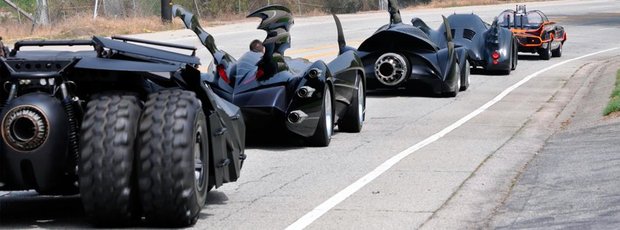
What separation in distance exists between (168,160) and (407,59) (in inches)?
520

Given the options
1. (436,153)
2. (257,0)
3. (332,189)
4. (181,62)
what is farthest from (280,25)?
(257,0)

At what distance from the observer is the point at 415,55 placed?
70.1 feet

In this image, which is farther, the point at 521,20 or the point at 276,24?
the point at 521,20

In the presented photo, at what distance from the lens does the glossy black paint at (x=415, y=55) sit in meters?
21.1

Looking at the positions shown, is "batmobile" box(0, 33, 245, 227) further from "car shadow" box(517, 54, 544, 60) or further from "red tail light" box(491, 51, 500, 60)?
"car shadow" box(517, 54, 544, 60)

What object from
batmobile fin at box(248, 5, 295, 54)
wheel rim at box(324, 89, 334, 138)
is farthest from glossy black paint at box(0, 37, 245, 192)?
wheel rim at box(324, 89, 334, 138)

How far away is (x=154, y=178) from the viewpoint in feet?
28.2

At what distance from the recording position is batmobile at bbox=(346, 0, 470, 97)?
21141mm

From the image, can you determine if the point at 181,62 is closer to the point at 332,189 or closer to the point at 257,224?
the point at 257,224

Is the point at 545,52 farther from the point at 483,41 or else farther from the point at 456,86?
the point at 456,86

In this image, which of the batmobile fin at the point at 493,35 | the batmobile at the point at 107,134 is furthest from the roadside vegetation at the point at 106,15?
the batmobile at the point at 107,134

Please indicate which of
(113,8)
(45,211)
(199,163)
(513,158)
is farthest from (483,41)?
(113,8)

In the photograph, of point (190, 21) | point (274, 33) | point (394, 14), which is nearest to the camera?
point (190, 21)

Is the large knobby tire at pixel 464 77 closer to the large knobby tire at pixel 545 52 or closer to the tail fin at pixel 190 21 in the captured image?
the tail fin at pixel 190 21
